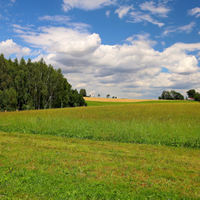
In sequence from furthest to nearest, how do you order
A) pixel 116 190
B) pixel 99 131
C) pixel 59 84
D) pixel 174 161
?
pixel 59 84 → pixel 99 131 → pixel 174 161 → pixel 116 190

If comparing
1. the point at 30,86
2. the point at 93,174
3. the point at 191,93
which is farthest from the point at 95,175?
the point at 191,93

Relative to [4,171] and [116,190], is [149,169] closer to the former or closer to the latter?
[116,190]

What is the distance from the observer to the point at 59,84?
66188 millimetres

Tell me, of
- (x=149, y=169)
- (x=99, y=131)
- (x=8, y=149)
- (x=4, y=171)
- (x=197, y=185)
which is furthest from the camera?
(x=99, y=131)

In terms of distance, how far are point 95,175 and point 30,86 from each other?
185 ft

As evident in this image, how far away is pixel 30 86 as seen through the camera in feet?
189

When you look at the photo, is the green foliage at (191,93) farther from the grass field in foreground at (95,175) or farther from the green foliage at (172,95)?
the grass field in foreground at (95,175)

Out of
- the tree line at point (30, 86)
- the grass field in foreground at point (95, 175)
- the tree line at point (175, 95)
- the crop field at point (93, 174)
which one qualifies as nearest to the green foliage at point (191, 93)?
the tree line at point (175, 95)

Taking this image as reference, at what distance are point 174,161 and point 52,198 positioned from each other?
236 inches

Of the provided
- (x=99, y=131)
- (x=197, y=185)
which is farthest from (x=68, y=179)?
(x=99, y=131)

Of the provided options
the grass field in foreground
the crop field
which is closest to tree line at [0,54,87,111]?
the crop field

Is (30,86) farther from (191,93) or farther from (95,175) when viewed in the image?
(191,93)

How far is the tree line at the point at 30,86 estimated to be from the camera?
51.3 meters

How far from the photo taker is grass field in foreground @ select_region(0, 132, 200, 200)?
212 inches
